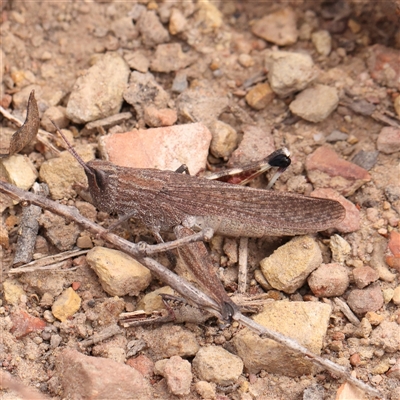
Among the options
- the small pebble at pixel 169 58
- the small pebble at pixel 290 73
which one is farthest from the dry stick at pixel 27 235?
the small pebble at pixel 290 73

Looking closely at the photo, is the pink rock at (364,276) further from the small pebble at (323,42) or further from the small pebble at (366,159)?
the small pebble at (323,42)

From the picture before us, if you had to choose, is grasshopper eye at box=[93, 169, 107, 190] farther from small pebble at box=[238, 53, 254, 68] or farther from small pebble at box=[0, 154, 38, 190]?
small pebble at box=[238, 53, 254, 68]

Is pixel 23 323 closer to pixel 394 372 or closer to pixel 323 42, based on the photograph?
pixel 394 372

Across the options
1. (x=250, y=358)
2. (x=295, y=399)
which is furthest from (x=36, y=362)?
(x=295, y=399)

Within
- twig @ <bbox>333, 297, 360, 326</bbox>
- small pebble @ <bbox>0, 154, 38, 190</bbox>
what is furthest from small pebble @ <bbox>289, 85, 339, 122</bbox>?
small pebble @ <bbox>0, 154, 38, 190</bbox>

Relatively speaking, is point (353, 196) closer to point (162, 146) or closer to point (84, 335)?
point (162, 146)
